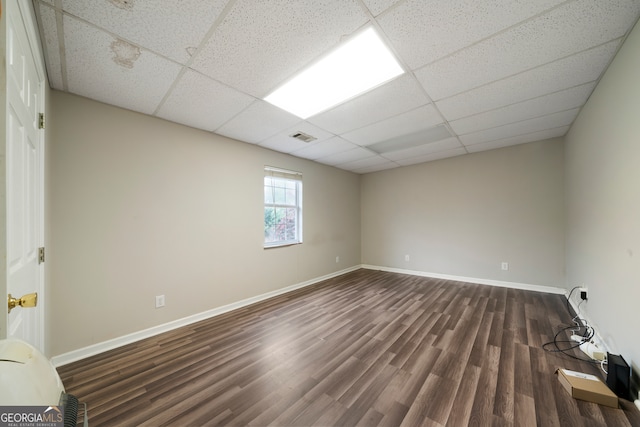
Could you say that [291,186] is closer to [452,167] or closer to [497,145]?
[452,167]

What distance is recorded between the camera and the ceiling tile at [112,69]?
150 cm

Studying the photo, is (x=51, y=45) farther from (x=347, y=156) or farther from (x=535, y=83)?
(x=535, y=83)

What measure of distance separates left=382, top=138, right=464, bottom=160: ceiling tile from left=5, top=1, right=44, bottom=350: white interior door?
405cm

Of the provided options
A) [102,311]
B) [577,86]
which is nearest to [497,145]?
[577,86]

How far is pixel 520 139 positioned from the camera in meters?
3.52

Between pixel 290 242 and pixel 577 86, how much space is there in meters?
3.91

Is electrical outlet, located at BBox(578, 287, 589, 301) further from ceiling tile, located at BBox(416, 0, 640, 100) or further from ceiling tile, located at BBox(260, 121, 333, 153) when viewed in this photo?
ceiling tile, located at BBox(260, 121, 333, 153)

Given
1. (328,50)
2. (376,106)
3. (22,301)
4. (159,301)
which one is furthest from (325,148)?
(22,301)

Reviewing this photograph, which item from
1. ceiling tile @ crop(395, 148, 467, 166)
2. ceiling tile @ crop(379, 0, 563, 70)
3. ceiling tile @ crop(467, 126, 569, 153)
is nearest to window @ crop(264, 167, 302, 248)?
ceiling tile @ crop(395, 148, 467, 166)

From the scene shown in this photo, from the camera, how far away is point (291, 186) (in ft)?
13.9

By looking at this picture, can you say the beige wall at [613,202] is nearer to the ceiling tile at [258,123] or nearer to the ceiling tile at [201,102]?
the ceiling tile at [258,123]

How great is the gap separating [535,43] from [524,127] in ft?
6.25

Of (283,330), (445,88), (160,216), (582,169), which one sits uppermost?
(445,88)

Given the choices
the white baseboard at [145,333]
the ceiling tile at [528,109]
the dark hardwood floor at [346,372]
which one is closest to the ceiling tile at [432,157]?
the ceiling tile at [528,109]
